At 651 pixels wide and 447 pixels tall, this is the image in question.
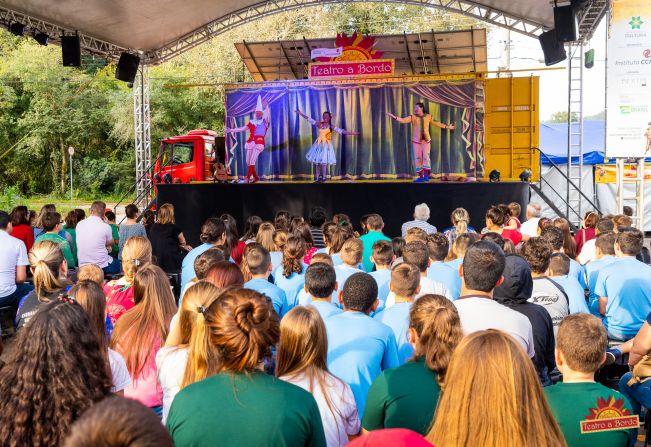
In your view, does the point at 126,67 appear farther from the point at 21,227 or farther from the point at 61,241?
the point at 61,241

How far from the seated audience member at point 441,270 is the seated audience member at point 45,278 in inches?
98.6

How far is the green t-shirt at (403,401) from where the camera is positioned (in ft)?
7.95

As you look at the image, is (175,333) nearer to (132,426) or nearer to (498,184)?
(132,426)

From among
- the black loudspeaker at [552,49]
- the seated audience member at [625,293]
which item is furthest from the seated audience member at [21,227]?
the black loudspeaker at [552,49]

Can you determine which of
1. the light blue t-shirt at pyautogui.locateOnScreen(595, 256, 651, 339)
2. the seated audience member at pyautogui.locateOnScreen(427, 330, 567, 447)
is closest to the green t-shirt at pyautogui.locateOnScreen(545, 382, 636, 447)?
the seated audience member at pyautogui.locateOnScreen(427, 330, 567, 447)

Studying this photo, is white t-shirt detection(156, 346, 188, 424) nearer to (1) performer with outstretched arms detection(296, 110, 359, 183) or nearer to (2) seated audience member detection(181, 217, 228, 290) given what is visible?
(2) seated audience member detection(181, 217, 228, 290)

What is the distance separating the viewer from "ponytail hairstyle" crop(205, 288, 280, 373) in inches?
82.0

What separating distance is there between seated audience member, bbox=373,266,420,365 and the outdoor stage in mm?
9429

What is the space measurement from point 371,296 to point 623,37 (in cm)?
697

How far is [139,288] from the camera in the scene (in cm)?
347

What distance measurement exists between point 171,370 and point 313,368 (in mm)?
703

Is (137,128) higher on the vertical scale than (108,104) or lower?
lower

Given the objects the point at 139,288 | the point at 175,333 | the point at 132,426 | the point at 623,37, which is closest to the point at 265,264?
the point at 139,288

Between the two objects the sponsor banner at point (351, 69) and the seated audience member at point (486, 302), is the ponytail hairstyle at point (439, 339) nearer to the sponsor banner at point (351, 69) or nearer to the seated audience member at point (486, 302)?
the seated audience member at point (486, 302)
